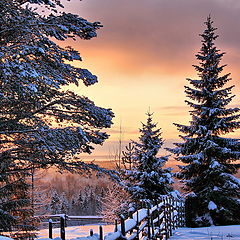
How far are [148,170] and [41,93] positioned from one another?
19313 mm

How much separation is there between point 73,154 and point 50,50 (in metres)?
3.16

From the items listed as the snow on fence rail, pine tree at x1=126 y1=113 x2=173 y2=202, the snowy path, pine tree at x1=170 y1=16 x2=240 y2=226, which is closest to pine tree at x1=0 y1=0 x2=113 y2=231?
the snow on fence rail

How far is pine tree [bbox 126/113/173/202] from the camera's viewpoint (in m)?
24.8

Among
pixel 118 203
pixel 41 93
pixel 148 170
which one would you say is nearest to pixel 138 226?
pixel 41 93

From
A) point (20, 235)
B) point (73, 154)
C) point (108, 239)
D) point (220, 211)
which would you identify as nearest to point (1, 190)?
point (20, 235)

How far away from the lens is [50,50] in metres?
8.22

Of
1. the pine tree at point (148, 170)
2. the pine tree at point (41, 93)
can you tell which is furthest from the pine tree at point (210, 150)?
the pine tree at point (41, 93)

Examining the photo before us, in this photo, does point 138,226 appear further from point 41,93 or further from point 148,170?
point 148,170

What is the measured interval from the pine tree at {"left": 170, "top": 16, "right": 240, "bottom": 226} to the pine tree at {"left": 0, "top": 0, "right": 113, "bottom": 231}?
11.5 meters

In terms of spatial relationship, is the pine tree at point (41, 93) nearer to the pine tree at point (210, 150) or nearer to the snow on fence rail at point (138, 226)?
the snow on fence rail at point (138, 226)

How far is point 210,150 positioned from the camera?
1919 centimetres

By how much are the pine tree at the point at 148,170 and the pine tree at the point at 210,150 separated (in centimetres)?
495

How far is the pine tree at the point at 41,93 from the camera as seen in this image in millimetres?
6676

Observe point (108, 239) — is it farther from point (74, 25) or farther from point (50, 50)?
point (74, 25)
